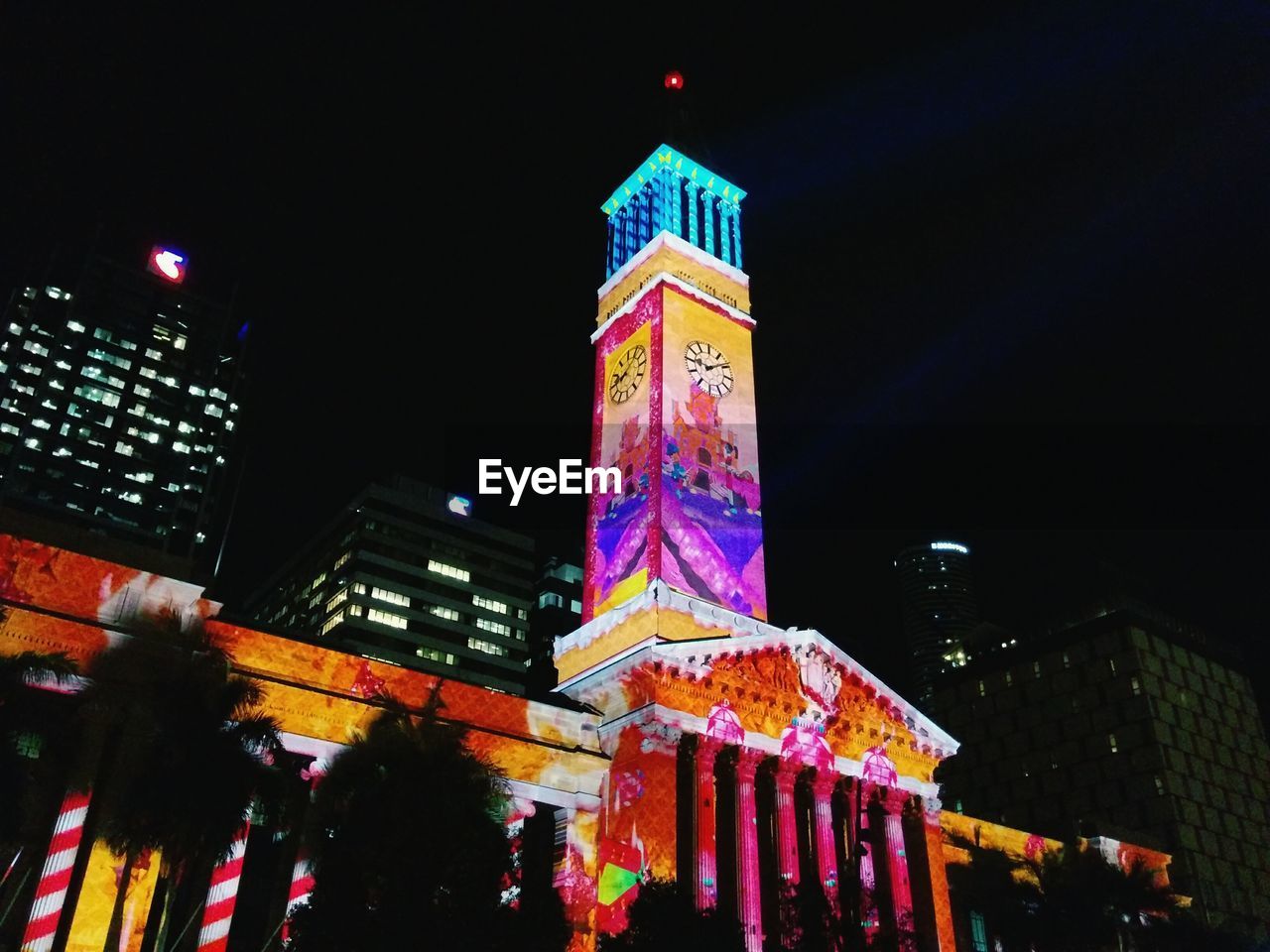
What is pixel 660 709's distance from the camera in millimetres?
44281

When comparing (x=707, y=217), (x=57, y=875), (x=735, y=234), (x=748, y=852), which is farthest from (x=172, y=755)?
(x=735, y=234)

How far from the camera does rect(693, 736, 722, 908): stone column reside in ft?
138

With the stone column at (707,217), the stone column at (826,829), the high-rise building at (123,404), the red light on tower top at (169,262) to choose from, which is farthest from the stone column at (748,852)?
the red light on tower top at (169,262)

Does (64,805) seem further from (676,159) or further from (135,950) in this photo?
(676,159)

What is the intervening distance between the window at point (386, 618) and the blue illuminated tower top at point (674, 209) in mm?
62928

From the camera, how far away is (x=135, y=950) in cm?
3216

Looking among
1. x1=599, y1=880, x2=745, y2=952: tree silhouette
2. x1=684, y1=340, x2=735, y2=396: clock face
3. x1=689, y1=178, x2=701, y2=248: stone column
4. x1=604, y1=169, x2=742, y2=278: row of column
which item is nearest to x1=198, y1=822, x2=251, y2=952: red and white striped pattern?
x1=599, y1=880, x2=745, y2=952: tree silhouette

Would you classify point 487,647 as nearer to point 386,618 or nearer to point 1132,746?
point 386,618

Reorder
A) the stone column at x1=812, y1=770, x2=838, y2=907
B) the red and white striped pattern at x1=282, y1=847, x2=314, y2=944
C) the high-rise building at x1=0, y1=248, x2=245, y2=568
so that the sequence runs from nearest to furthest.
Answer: the red and white striped pattern at x1=282, y1=847, x2=314, y2=944, the stone column at x1=812, y1=770, x2=838, y2=907, the high-rise building at x1=0, y1=248, x2=245, y2=568

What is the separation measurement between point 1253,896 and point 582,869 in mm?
81178

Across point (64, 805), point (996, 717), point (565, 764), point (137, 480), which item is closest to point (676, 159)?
point (565, 764)

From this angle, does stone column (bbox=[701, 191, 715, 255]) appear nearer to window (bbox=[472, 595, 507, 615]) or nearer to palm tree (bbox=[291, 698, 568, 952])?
palm tree (bbox=[291, 698, 568, 952])

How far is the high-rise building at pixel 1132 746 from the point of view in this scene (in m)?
96.6

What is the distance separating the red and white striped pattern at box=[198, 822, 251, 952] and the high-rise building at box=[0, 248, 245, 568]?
3695 inches
